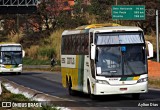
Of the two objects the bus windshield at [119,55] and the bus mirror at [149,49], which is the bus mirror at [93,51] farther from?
the bus mirror at [149,49]

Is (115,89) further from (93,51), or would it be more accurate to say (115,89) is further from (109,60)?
(93,51)

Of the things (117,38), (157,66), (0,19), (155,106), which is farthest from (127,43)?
(0,19)

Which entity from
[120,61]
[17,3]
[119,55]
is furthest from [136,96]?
[17,3]

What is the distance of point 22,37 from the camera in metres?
94.5

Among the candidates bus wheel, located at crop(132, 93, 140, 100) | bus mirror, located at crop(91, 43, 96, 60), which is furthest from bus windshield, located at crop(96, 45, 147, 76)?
bus wheel, located at crop(132, 93, 140, 100)

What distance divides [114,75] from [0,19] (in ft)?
290

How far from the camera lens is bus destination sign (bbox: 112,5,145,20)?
56188mm

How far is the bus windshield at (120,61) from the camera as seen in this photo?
2167 cm

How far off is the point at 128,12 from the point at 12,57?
1297 cm

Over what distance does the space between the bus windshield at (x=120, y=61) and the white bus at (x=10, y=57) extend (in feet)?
107

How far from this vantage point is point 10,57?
54406 millimetres

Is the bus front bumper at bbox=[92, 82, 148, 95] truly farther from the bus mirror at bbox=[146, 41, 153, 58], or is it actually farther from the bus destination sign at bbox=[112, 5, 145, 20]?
the bus destination sign at bbox=[112, 5, 145, 20]

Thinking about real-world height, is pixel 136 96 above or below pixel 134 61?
below

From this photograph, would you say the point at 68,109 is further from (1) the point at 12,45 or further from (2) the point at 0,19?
(2) the point at 0,19
